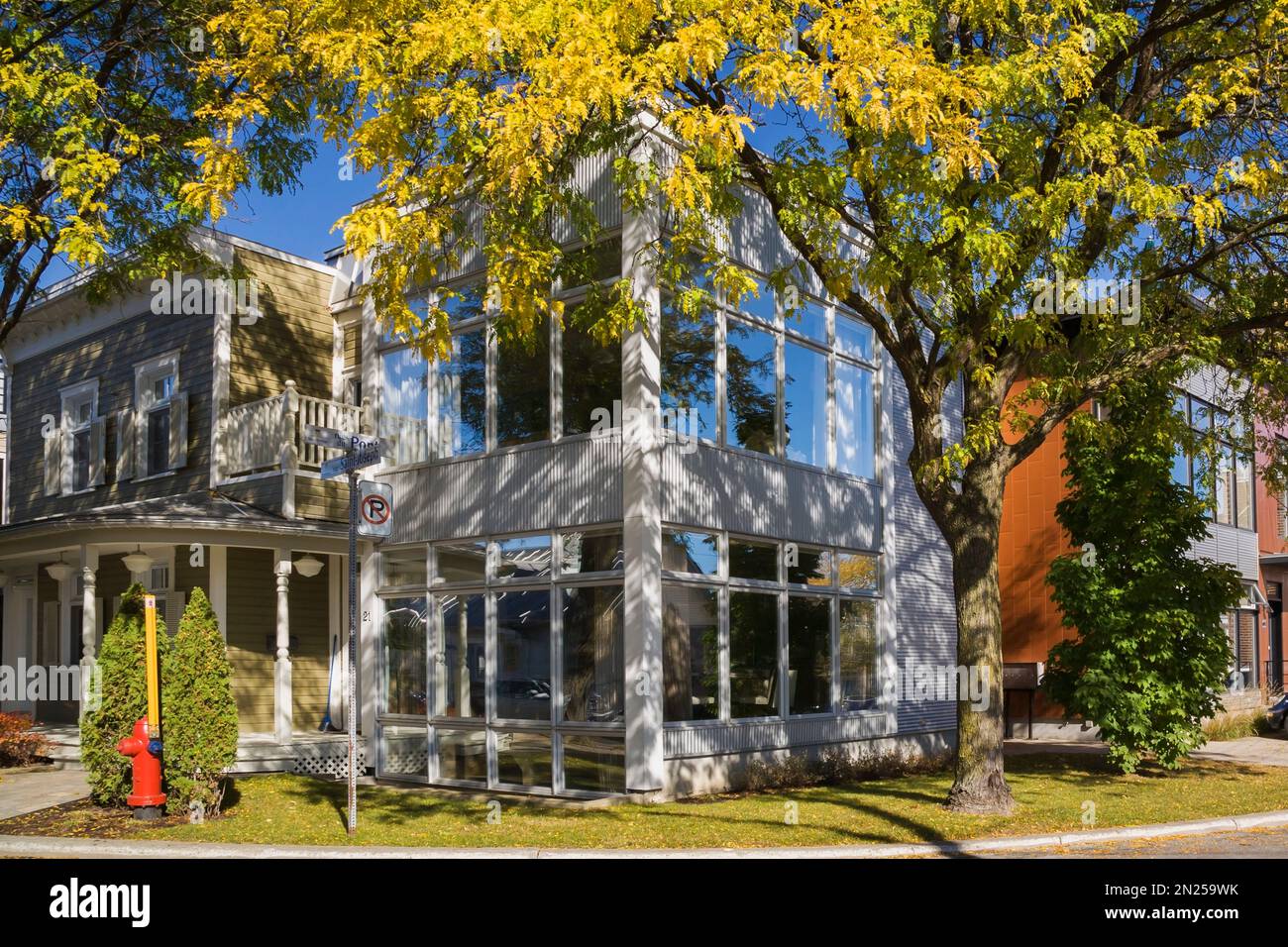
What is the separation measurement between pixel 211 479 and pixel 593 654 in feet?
26.7

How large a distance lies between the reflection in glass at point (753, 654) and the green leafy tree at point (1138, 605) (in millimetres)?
5136

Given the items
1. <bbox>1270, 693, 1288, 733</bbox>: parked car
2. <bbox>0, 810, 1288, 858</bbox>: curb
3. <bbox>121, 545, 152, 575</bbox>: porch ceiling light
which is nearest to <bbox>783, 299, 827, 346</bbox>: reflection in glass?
<bbox>0, 810, 1288, 858</bbox>: curb

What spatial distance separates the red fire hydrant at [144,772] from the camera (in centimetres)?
1243

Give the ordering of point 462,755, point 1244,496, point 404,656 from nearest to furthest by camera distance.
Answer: point 462,755
point 404,656
point 1244,496

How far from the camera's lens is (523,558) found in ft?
51.8

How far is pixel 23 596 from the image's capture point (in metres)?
24.6

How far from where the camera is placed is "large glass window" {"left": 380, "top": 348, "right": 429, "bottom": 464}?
57.4 feet

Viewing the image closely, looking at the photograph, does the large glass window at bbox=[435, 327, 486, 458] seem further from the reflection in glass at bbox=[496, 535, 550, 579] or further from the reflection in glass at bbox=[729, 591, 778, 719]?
the reflection in glass at bbox=[729, 591, 778, 719]

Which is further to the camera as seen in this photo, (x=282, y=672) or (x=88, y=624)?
(x=282, y=672)

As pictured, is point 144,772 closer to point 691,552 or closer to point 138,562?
point 138,562

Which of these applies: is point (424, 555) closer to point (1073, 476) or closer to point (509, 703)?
point (509, 703)

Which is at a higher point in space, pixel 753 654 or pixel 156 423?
pixel 156 423

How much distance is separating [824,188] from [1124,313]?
14.7ft

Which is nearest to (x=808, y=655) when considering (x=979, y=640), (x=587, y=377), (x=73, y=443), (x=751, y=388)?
(x=751, y=388)
